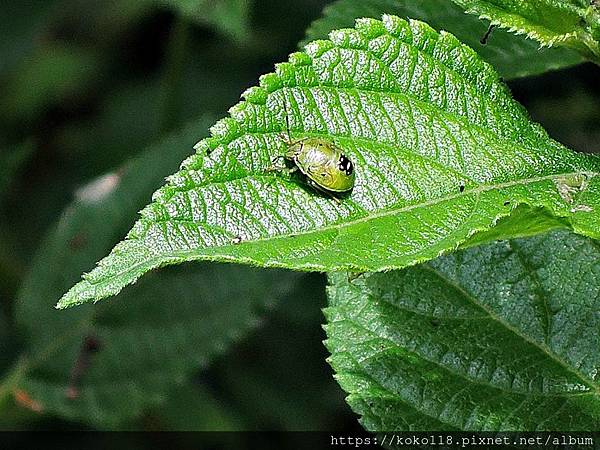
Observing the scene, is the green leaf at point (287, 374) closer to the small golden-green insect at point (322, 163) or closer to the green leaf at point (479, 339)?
the green leaf at point (479, 339)

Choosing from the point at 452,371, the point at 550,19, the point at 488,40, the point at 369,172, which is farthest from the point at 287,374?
the point at 550,19

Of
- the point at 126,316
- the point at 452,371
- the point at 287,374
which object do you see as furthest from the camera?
the point at 287,374

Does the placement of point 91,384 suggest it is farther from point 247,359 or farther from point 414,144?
point 414,144

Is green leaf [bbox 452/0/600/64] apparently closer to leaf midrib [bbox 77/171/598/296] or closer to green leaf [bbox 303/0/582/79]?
leaf midrib [bbox 77/171/598/296]

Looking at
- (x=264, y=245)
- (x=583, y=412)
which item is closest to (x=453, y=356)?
(x=583, y=412)

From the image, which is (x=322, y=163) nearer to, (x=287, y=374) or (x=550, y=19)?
(x=550, y=19)

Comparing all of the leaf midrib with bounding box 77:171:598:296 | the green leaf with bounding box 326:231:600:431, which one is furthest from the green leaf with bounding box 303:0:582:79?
the leaf midrib with bounding box 77:171:598:296
